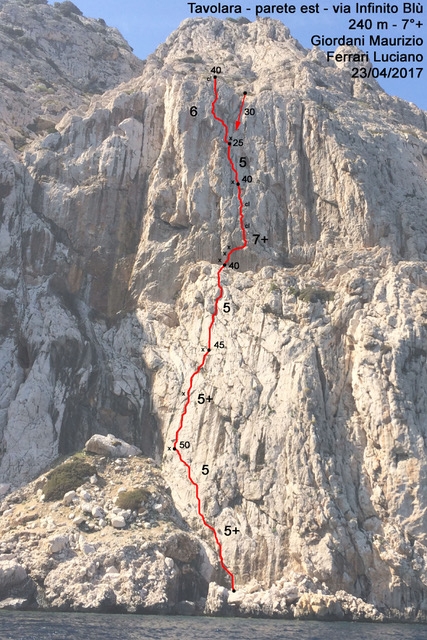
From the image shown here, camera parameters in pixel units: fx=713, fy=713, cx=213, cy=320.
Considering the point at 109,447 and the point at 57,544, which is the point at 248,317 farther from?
the point at 57,544

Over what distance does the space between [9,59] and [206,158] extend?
1885 inches

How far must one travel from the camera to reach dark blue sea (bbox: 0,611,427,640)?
93.1 ft

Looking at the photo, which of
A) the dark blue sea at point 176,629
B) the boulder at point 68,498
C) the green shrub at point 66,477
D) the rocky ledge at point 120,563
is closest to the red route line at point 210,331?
the rocky ledge at point 120,563

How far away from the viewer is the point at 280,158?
58406 millimetres

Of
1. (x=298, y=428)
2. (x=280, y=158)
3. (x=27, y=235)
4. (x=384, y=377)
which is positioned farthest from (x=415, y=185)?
(x=27, y=235)

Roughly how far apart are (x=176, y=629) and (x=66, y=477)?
1412 centimetres

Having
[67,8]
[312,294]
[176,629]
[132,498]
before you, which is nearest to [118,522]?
[132,498]

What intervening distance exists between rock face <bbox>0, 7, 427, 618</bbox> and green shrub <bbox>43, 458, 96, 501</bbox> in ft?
8.26

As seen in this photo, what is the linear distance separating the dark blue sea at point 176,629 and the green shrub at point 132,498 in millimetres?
7210

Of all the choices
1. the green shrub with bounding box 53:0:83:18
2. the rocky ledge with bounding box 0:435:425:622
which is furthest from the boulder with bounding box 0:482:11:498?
the green shrub with bounding box 53:0:83:18

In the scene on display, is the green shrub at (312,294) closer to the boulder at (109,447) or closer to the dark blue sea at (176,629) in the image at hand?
the boulder at (109,447)

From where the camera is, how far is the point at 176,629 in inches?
1220

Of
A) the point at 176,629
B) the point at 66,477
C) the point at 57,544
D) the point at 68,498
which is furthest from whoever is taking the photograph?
the point at 66,477

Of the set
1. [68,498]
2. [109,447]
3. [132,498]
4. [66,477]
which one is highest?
[109,447]
